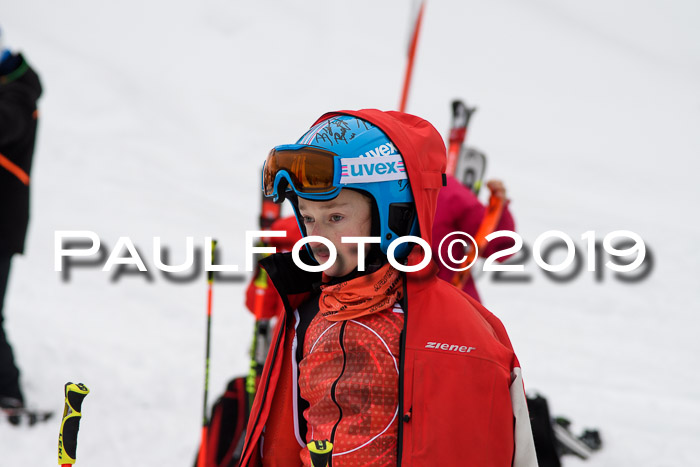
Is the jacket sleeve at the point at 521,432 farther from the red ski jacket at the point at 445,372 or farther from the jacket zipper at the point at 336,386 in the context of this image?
the jacket zipper at the point at 336,386

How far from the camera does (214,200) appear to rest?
12.6m

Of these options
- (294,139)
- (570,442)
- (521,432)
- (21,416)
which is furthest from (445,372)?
(294,139)

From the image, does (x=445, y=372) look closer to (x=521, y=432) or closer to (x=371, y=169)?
(x=521, y=432)

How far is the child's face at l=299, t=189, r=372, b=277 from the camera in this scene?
2049 mm

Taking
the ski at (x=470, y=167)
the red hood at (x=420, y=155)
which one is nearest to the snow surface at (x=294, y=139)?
the ski at (x=470, y=167)

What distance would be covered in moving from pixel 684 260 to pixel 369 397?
10282mm

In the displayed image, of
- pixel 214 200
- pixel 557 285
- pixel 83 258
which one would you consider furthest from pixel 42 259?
pixel 557 285

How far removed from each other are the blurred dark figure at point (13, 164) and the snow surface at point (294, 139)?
1.43 feet

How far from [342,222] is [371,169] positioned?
0.66 ft

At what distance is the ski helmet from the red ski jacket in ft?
0.13

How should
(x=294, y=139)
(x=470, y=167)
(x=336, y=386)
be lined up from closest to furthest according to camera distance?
(x=336, y=386) → (x=470, y=167) → (x=294, y=139)

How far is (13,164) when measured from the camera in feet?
14.7

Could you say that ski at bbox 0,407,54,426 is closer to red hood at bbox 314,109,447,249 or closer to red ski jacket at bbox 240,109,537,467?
red ski jacket at bbox 240,109,537,467

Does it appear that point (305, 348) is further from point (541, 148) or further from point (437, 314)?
point (541, 148)
